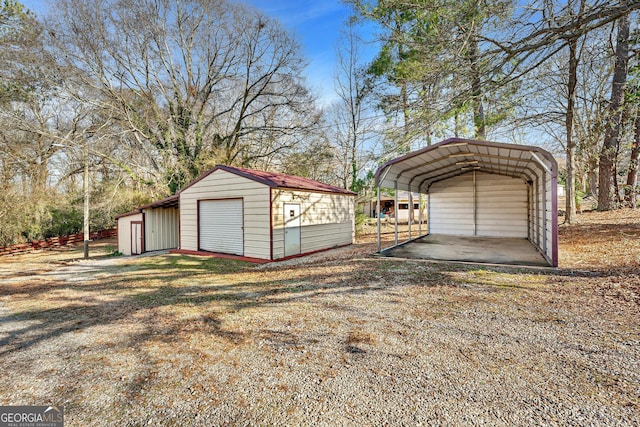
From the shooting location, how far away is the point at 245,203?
8430mm

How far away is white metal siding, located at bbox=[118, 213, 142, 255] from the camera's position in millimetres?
11508

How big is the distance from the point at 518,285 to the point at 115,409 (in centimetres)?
534

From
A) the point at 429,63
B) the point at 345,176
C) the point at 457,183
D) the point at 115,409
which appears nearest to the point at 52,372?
the point at 115,409

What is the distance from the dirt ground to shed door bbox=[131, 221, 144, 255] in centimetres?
578

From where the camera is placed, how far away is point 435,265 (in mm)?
6461

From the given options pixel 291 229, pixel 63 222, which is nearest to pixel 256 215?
pixel 291 229

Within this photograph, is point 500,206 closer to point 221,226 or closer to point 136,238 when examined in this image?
point 221,226

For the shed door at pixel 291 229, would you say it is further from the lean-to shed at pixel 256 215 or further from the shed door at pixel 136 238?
the shed door at pixel 136 238

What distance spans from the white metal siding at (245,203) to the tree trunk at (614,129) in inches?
335

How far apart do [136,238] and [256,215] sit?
6.18m

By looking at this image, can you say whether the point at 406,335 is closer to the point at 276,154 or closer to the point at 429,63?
the point at 429,63

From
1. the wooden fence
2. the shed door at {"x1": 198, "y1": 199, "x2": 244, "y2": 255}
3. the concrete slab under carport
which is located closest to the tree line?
the wooden fence

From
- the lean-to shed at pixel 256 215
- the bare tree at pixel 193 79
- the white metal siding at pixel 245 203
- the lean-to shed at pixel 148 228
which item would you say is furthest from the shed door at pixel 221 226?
the bare tree at pixel 193 79

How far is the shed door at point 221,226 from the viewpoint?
8.69 metres
